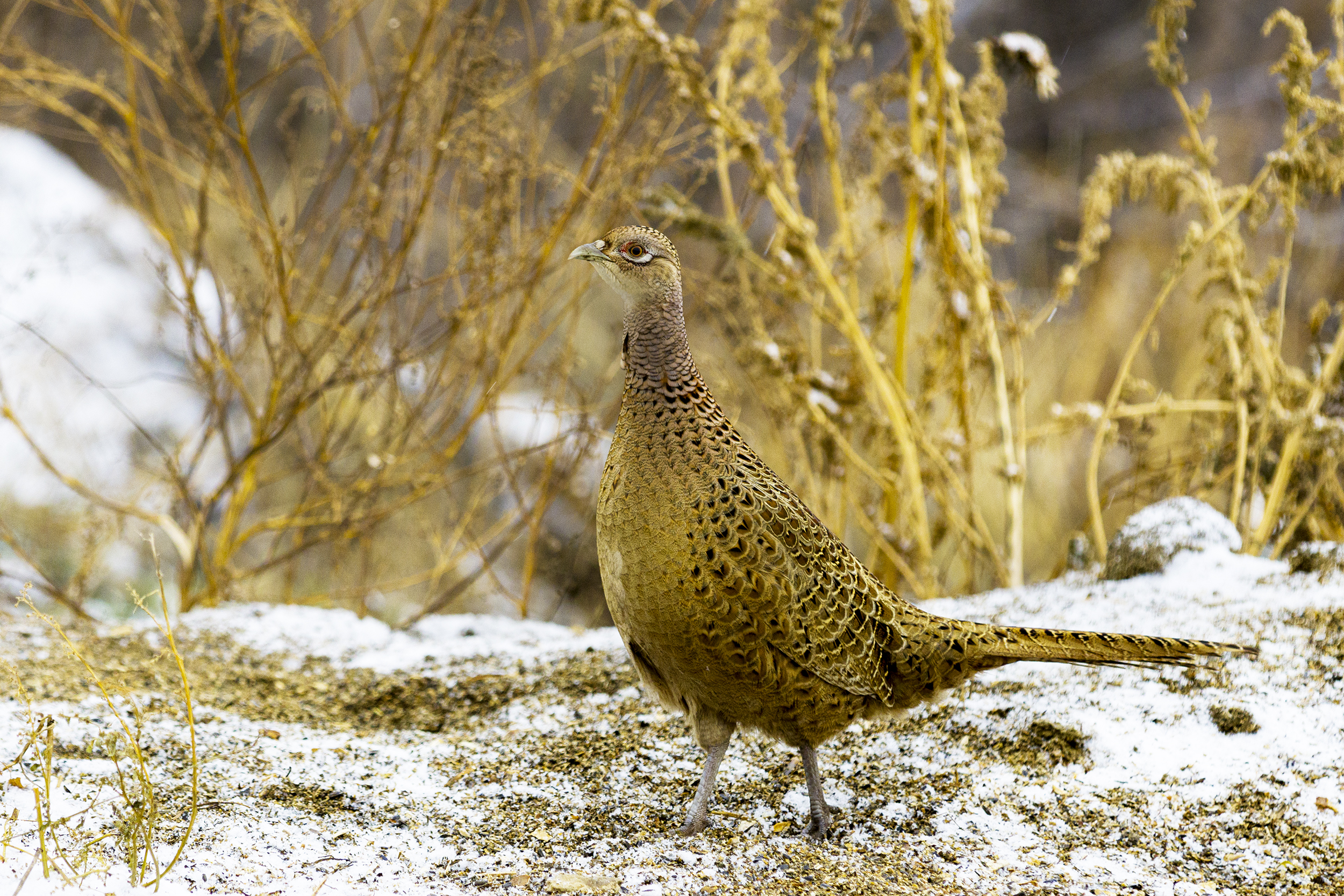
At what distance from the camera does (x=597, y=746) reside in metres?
2.89

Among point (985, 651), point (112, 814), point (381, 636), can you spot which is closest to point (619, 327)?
point (381, 636)

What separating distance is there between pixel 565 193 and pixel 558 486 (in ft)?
11.9

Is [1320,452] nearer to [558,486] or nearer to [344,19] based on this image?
[558,486]

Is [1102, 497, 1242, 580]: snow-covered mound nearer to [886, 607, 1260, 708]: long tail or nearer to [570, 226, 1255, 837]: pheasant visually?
[886, 607, 1260, 708]: long tail

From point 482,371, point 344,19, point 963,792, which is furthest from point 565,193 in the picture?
point 963,792

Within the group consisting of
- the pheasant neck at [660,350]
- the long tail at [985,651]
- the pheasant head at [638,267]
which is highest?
the pheasant head at [638,267]

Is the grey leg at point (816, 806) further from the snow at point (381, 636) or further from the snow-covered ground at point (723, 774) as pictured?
the snow at point (381, 636)

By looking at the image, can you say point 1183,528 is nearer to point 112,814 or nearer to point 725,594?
point 725,594

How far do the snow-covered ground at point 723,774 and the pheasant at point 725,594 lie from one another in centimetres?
25

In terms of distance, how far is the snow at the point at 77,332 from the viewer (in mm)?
6188

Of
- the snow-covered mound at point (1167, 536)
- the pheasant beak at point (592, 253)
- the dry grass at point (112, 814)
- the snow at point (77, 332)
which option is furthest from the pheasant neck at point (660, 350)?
the snow at point (77, 332)

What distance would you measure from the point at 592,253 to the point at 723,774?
1.36 m

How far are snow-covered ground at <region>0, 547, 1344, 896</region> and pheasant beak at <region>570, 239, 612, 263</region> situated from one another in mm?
1257

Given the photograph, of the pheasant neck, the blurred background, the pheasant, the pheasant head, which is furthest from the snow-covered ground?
the pheasant head
